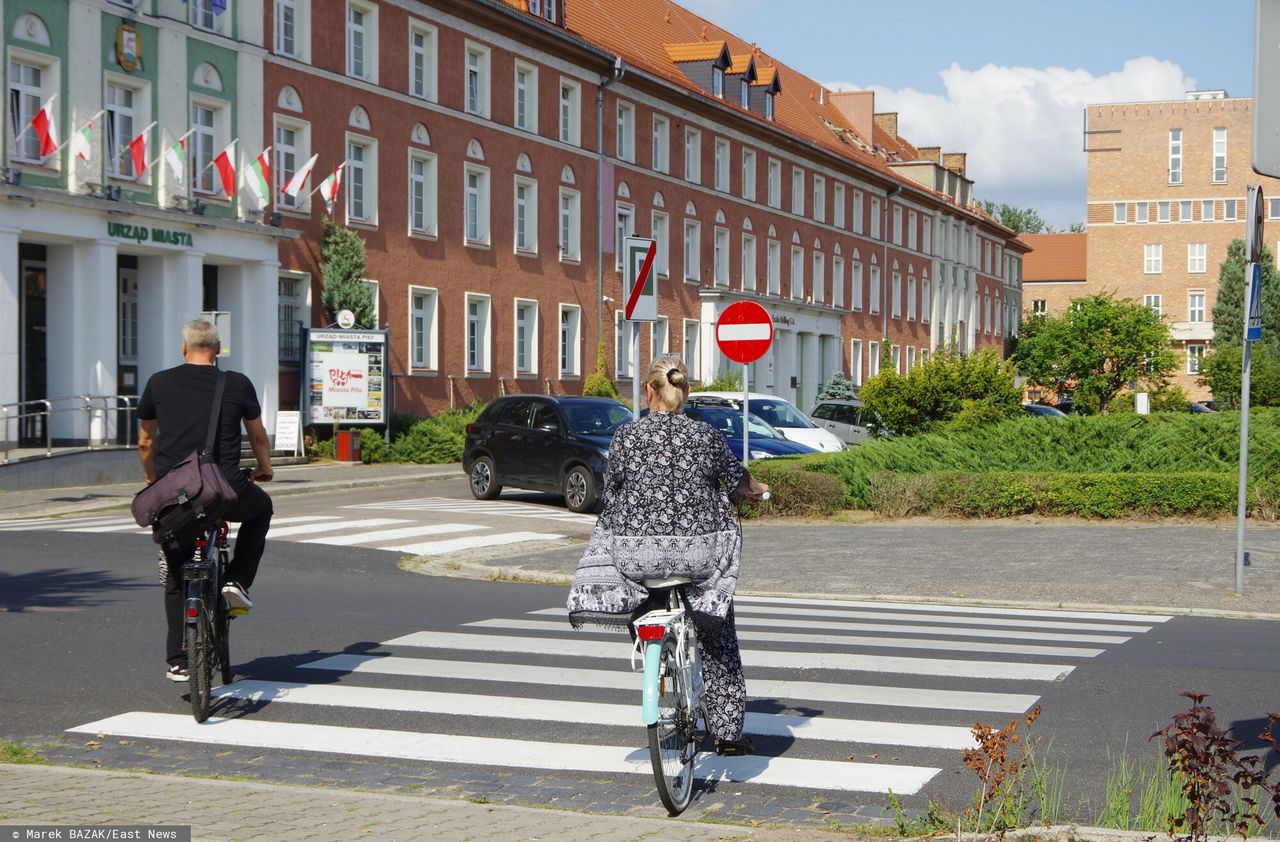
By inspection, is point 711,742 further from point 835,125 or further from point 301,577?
point 835,125

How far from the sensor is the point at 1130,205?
10831 centimetres

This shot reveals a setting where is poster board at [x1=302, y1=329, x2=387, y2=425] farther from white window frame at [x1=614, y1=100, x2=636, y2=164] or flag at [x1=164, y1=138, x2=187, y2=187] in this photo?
white window frame at [x1=614, y1=100, x2=636, y2=164]

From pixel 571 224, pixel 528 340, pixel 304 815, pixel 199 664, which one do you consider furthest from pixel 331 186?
pixel 304 815

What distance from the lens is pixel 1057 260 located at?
410 ft

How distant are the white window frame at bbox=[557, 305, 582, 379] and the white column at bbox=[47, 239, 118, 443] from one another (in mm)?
17688

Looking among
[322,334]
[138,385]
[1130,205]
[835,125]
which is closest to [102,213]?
[138,385]

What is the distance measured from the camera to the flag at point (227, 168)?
3094 centimetres

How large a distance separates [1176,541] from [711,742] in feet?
38.1

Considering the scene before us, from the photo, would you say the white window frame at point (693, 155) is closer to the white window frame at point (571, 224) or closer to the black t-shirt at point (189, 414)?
the white window frame at point (571, 224)

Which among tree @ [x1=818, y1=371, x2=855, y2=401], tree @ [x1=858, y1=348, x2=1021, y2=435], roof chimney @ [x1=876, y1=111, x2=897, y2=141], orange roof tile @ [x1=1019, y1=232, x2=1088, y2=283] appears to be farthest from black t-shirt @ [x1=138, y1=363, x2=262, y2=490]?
orange roof tile @ [x1=1019, y1=232, x2=1088, y2=283]

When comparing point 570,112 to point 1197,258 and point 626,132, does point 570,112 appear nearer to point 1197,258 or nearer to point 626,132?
point 626,132

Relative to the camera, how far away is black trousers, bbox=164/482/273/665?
7965 millimetres

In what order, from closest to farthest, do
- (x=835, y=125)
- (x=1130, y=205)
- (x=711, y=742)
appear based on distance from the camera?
(x=711, y=742)
(x=835, y=125)
(x=1130, y=205)

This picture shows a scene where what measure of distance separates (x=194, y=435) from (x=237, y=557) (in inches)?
29.8
